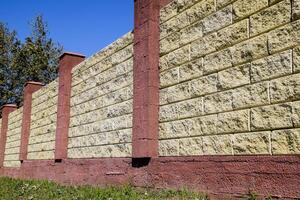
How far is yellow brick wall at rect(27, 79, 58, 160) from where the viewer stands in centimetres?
1263

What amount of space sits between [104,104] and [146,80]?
2.24 metres

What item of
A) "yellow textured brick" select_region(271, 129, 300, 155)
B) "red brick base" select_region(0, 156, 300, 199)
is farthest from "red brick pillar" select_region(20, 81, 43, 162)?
"yellow textured brick" select_region(271, 129, 300, 155)

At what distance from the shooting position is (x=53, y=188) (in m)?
9.70

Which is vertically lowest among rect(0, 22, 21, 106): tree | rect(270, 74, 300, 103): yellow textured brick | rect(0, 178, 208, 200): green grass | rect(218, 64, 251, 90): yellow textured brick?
rect(0, 178, 208, 200): green grass

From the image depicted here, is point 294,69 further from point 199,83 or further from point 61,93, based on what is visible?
point 61,93

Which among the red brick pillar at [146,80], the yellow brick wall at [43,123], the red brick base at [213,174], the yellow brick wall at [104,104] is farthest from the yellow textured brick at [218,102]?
the yellow brick wall at [43,123]

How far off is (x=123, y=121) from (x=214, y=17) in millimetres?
3112

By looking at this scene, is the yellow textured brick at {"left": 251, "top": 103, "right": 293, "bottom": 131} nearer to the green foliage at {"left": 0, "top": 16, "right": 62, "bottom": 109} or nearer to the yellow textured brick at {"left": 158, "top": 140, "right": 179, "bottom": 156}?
the yellow textured brick at {"left": 158, "top": 140, "right": 179, "bottom": 156}

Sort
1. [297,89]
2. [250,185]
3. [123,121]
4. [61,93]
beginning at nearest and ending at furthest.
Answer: [297,89], [250,185], [123,121], [61,93]

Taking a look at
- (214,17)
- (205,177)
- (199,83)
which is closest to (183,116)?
(199,83)

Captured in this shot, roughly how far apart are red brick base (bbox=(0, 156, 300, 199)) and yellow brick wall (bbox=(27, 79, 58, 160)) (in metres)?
3.85

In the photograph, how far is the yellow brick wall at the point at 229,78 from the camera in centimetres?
455

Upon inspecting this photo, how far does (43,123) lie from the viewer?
13703 millimetres

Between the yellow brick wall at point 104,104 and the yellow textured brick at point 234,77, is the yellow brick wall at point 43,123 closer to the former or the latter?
the yellow brick wall at point 104,104
